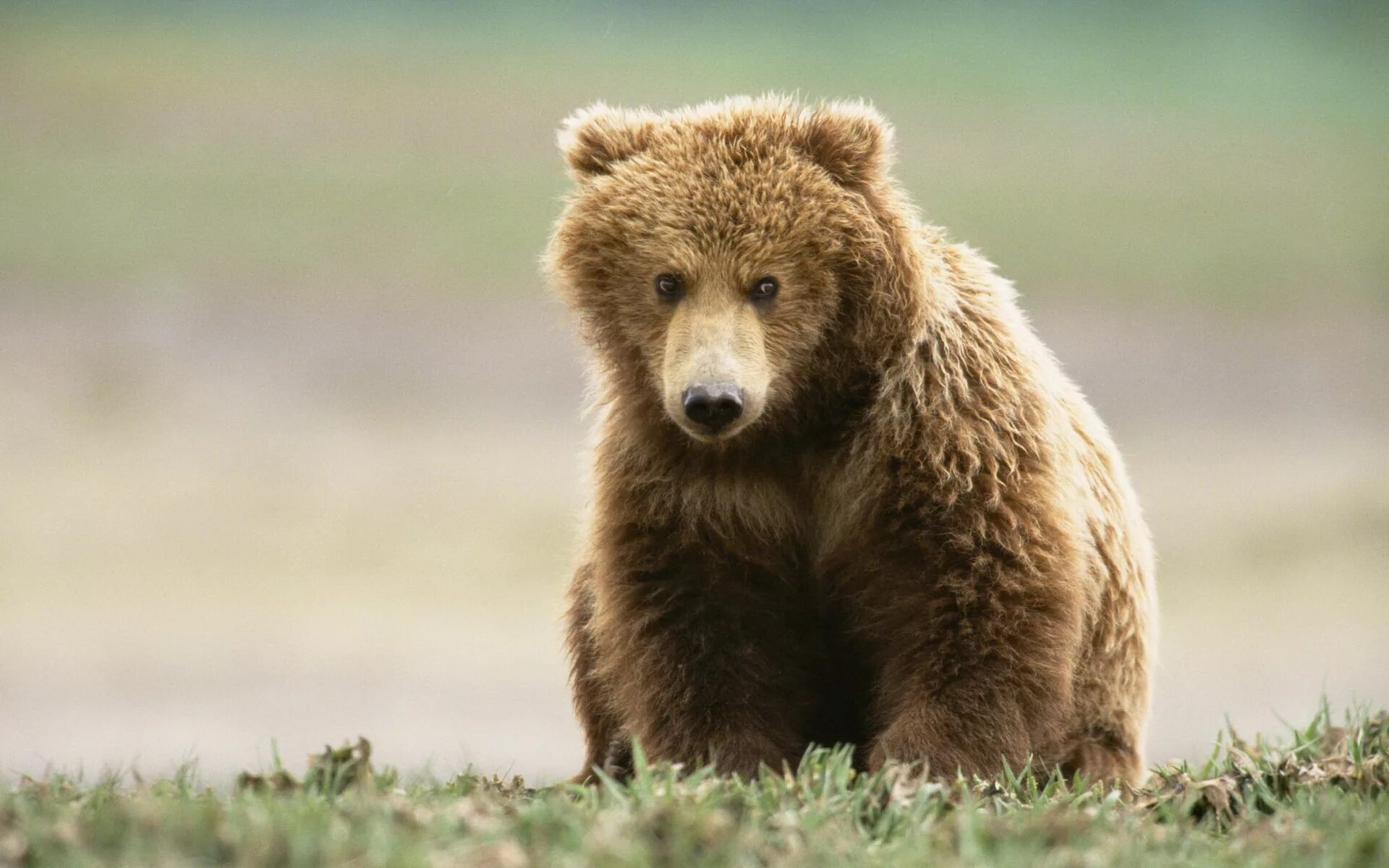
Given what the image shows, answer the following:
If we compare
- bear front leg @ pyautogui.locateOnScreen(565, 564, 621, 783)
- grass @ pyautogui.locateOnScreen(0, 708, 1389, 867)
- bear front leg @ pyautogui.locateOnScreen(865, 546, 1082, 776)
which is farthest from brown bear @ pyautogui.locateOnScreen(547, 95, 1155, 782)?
grass @ pyautogui.locateOnScreen(0, 708, 1389, 867)

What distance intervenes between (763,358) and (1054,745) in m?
1.77

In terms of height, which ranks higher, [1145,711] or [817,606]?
[817,606]

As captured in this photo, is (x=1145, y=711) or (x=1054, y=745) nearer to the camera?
(x=1054, y=745)

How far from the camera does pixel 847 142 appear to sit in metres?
5.77

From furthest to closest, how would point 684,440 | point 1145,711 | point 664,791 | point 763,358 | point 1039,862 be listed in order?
point 1145,711, point 684,440, point 763,358, point 664,791, point 1039,862

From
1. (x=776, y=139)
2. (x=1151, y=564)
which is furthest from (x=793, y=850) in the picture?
(x=1151, y=564)

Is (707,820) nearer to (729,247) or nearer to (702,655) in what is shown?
(702,655)

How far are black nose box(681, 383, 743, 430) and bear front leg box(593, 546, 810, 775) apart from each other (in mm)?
711

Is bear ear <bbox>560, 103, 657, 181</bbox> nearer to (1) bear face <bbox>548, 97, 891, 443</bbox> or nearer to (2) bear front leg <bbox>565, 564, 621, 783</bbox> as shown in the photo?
(1) bear face <bbox>548, 97, 891, 443</bbox>

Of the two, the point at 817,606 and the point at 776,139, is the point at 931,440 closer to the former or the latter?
the point at 817,606

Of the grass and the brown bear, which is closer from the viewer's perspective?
the grass

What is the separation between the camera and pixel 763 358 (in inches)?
214

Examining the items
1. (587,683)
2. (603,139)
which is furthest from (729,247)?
(587,683)

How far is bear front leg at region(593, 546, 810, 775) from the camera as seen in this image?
224 inches
